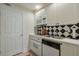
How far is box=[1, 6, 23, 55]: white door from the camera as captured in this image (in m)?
2.61

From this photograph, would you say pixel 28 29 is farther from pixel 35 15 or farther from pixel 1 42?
pixel 1 42

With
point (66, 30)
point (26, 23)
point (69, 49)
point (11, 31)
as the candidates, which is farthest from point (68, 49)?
point (26, 23)

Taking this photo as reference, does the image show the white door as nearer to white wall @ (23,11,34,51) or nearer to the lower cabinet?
white wall @ (23,11,34,51)

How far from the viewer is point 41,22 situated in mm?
3057

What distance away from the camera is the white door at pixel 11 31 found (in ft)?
8.57

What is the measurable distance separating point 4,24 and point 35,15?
4.53ft

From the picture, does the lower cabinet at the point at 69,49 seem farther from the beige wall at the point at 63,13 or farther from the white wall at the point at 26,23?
the white wall at the point at 26,23

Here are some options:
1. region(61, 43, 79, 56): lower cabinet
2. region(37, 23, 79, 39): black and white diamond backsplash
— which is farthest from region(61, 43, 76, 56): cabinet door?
region(37, 23, 79, 39): black and white diamond backsplash

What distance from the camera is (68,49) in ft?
4.68

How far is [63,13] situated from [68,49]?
3.01 ft

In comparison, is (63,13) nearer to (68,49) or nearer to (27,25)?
(68,49)

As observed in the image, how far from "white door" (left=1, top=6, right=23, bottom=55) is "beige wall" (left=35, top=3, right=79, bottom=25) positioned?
1.20 metres

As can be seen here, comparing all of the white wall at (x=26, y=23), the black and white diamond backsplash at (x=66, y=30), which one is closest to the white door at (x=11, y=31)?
the white wall at (x=26, y=23)

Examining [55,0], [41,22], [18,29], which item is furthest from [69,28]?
[18,29]
